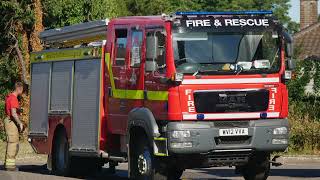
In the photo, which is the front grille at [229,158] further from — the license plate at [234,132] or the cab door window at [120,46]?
the cab door window at [120,46]

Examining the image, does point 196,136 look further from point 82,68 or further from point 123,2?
point 123,2

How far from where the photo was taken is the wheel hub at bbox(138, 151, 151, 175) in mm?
15862

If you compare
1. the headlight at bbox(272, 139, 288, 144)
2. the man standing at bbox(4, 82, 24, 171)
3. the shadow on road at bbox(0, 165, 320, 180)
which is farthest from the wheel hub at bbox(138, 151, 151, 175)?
the man standing at bbox(4, 82, 24, 171)

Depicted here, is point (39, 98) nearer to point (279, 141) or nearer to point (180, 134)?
point (180, 134)

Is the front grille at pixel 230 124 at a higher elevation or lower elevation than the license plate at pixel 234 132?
higher

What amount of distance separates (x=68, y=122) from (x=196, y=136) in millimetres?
4523

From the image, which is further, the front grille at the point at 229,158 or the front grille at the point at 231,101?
the front grille at the point at 229,158

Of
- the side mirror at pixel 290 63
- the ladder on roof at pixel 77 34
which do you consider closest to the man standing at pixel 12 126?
the ladder on roof at pixel 77 34

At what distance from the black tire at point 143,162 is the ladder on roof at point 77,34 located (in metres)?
2.39

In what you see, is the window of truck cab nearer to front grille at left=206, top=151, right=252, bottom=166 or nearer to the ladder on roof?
front grille at left=206, top=151, right=252, bottom=166

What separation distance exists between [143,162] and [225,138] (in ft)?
5.15

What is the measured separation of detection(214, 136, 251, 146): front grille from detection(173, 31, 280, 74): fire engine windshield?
1029mm

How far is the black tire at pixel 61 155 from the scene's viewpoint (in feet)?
63.3

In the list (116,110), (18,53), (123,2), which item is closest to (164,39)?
(116,110)
